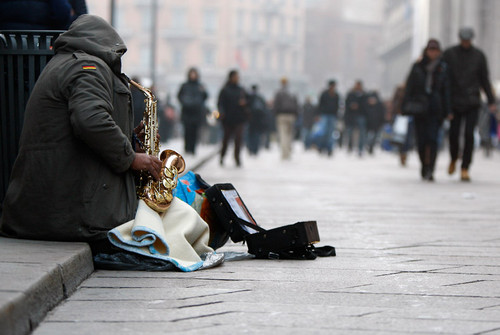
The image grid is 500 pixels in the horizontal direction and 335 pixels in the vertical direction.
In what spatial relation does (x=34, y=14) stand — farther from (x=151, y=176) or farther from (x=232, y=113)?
(x=232, y=113)

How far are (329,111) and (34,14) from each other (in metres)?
19.8

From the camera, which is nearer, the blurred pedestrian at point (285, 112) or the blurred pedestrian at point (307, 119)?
the blurred pedestrian at point (285, 112)

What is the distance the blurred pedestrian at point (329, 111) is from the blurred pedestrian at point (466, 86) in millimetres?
12139

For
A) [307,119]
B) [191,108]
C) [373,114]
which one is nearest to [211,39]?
[307,119]

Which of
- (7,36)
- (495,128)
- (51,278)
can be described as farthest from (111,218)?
(495,128)

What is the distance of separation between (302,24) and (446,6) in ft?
161

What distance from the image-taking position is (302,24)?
10038 cm

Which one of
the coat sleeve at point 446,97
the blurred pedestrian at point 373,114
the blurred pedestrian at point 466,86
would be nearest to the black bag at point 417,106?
the coat sleeve at point 446,97

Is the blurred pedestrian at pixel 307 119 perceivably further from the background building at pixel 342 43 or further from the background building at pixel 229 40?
the background building at pixel 342 43

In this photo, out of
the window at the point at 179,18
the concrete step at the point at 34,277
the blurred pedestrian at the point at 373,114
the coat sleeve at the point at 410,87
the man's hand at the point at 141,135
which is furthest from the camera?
the window at the point at 179,18

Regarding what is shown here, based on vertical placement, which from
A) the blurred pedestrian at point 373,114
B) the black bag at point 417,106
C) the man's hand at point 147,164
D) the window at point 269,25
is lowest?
the blurred pedestrian at point 373,114

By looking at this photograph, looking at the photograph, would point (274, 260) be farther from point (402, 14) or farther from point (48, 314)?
point (402, 14)

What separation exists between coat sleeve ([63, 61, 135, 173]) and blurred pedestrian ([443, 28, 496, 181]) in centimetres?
909

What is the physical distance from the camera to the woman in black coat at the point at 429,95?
1368cm
